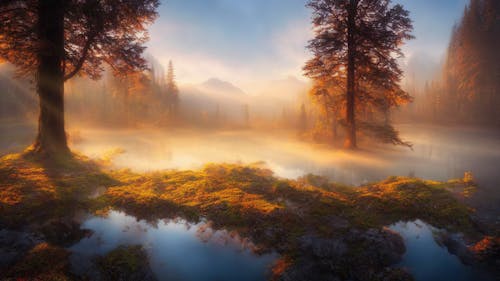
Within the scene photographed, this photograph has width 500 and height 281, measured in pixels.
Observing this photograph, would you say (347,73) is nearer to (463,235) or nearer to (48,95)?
(463,235)

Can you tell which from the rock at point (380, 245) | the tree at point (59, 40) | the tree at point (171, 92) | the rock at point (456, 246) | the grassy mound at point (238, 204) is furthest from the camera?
the tree at point (171, 92)

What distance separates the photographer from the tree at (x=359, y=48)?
14.1 m

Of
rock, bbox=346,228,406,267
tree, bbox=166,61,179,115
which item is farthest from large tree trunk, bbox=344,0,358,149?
tree, bbox=166,61,179,115

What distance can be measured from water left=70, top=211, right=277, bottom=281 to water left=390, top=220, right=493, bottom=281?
2307 millimetres

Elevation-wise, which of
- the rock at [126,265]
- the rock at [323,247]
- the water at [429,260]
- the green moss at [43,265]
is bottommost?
the water at [429,260]

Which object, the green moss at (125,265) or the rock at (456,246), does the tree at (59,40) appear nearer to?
the green moss at (125,265)

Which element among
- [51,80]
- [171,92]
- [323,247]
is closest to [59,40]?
[51,80]

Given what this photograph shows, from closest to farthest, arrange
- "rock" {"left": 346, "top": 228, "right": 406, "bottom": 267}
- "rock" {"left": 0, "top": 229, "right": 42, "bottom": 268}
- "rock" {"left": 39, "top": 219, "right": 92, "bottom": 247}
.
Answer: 1. "rock" {"left": 0, "top": 229, "right": 42, "bottom": 268}
2. "rock" {"left": 346, "top": 228, "right": 406, "bottom": 267}
3. "rock" {"left": 39, "top": 219, "right": 92, "bottom": 247}

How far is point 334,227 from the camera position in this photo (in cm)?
488

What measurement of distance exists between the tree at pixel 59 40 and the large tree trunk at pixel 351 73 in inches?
435

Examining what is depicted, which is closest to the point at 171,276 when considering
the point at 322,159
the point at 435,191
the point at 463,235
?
the point at 463,235

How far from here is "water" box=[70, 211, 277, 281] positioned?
378 centimetres

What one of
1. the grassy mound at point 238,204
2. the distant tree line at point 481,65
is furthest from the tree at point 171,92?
the distant tree line at point 481,65

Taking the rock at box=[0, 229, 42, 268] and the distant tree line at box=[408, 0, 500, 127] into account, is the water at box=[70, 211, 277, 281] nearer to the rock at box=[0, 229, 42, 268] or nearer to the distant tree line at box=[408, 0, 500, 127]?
the rock at box=[0, 229, 42, 268]
